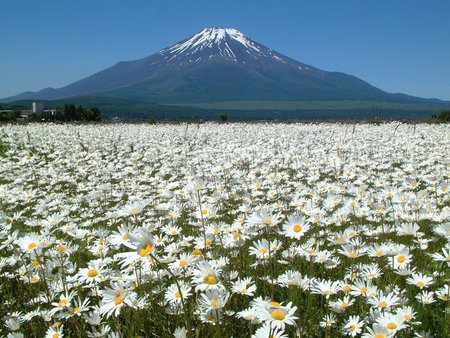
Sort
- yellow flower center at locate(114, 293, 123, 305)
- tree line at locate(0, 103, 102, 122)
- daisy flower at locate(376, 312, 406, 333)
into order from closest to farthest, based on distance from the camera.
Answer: daisy flower at locate(376, 312, 406, 333) → yellow flower center at locate(114, 293, 123, 305) → tree line at locate(0, 103, 102, 122)

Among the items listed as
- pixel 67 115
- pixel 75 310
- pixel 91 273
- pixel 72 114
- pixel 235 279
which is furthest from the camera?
pixel 72 114

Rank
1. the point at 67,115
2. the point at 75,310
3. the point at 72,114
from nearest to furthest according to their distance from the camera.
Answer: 1. the point at 75,310
2. the point at 67,115
3. the point at 72,114

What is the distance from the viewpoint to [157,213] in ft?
17.8

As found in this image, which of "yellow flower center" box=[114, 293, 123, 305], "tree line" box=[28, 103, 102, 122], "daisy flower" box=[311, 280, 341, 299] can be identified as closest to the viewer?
"yellow flower center" box=[114, 293, 123, 305]

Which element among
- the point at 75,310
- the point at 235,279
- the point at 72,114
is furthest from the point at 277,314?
the point at 72,114

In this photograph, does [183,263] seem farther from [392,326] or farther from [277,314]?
[392,326]

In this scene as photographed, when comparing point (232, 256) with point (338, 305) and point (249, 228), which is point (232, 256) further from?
point (338, 305)

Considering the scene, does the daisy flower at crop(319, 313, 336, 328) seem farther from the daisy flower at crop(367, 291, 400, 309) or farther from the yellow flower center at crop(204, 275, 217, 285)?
the yellow flower center at crop(204, 275, 217, 285)

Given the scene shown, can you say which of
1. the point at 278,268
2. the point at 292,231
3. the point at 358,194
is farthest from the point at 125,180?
the point at 292,231

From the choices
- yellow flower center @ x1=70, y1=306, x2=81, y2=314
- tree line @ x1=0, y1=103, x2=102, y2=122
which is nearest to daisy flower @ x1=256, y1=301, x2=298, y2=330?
yellow flower center @ x1=70, y1=306, x2=81, y2=314

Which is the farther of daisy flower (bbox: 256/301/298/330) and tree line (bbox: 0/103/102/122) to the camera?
tree line (bbox: 0/103/102/122)

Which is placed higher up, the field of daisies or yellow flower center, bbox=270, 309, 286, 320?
yellow flower center, bbox=270, 309, 286, 320

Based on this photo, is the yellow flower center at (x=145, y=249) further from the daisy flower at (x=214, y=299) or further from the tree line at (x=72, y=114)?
the tree line at (x=72, y=114)

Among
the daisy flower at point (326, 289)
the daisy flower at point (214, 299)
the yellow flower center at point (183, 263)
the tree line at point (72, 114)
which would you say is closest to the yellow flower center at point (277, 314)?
the daisy flower at point (214, 299)
